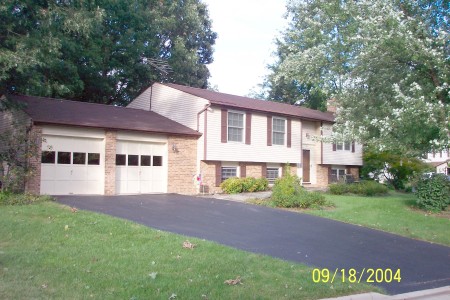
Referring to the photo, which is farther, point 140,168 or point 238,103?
point 238,103

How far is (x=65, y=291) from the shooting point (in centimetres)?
662

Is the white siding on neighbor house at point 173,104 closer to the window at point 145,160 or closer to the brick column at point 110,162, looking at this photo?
the window at point 145,160

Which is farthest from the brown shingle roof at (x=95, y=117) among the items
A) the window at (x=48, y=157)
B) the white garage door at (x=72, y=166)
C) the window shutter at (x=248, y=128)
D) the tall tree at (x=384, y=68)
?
the tall tree at (x=384, y=68)

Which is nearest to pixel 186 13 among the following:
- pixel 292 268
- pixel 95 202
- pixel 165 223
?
pixel 95 202

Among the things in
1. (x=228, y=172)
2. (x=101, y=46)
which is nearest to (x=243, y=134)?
(x=228, y=172)

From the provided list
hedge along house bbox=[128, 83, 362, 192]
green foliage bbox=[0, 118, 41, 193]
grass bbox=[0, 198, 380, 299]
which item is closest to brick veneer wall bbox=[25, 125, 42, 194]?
green foliage bbox=[0, 118, 41, 193]

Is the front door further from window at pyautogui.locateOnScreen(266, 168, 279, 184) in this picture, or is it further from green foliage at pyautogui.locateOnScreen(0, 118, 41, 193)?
green foliage at pyautogui.locateOnScreen(0, 118, 41, 193)

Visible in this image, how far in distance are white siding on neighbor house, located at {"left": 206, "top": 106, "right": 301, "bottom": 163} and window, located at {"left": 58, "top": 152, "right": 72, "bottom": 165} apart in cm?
646

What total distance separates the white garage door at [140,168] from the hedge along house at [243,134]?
1923mm

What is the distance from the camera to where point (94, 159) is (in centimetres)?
2011

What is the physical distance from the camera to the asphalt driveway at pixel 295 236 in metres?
9.91

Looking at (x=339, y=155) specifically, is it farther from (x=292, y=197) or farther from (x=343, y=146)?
(x=292, y=197)

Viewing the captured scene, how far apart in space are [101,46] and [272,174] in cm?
1267

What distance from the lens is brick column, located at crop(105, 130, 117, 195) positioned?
20.1 metres
